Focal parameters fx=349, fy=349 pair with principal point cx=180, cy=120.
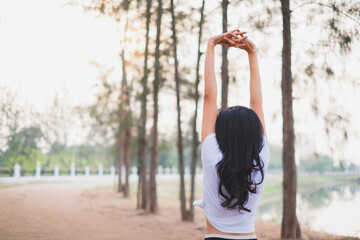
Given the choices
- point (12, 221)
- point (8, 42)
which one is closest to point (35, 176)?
point (12, 221)

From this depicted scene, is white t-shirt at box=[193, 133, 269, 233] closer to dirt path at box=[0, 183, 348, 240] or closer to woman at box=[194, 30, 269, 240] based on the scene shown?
woman at box=[194, 30, 269, 240]

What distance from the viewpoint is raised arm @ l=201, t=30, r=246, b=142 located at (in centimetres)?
148

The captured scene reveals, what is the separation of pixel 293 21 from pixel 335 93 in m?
2.07

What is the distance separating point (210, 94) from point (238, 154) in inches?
12.7

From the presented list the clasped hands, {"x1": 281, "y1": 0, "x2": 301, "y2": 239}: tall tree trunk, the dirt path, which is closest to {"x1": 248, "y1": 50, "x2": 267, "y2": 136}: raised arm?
the clasped hands

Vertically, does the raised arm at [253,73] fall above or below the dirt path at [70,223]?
above

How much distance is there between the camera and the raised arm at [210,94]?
1481 millimetres

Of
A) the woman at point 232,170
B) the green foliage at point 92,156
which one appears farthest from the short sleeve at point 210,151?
the green foliage at point 92,156

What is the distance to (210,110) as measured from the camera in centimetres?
152

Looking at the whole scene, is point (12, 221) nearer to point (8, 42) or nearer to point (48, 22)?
point (8, 42)

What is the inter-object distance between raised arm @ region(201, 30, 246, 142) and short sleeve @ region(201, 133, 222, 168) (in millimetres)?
30

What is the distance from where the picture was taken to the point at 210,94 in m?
1.58

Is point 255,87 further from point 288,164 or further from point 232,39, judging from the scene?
point 288,164

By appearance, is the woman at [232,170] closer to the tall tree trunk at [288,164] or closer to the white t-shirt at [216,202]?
the white t-shirt at [216,202]
